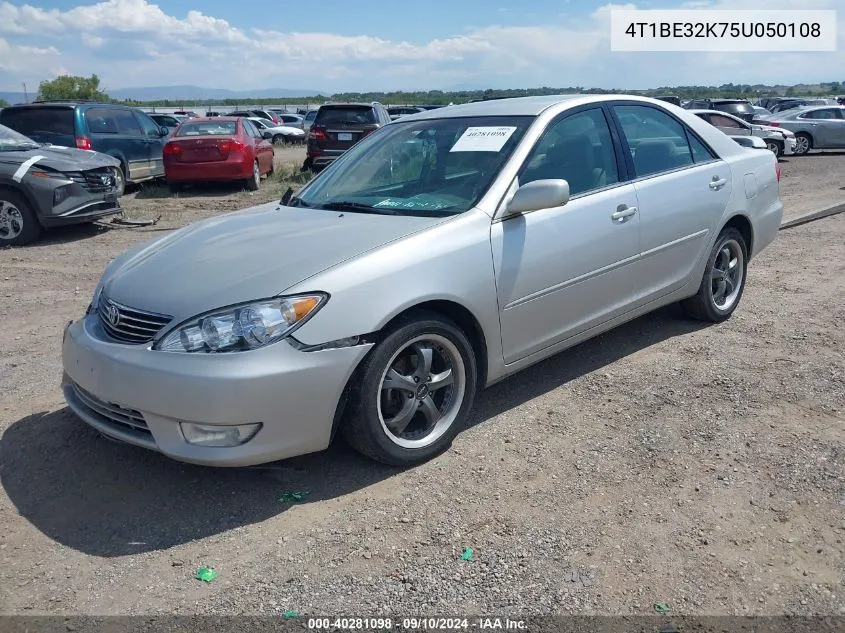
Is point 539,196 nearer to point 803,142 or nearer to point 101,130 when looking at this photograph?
point 101,130

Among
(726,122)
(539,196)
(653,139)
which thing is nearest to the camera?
(539,196)

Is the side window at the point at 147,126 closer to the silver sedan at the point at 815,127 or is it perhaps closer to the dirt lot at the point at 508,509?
the dirt lot at the point at 508,509

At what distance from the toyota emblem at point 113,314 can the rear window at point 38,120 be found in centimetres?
976

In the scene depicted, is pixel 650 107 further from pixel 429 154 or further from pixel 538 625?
pixel 538 625

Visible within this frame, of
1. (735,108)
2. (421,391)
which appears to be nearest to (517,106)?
(421,391)

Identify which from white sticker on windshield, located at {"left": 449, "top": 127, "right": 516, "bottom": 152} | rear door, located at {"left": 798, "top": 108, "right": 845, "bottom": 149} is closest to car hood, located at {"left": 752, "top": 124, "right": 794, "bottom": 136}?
rear door, located at {"left": 798, "top": 108, "right": 845, "bottom": 149}

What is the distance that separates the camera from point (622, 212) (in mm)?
4480

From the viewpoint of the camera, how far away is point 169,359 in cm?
316

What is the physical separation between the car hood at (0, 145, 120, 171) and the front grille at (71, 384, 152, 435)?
6.61 m

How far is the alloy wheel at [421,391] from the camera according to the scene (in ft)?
11.6

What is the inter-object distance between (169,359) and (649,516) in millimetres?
2100

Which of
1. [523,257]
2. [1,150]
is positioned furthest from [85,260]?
[523,257]

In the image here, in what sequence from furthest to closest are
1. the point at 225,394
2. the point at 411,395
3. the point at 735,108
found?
the point at 735,108 < the point at 411,395 < the point at 225,394

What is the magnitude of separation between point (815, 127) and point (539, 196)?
70.6ft
